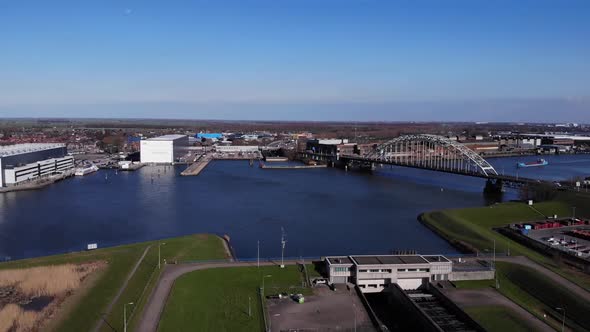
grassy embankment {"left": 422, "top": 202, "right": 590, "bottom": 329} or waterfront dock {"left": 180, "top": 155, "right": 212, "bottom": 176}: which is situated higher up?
waterfront dock {"left": 180, "top": 155, "right": 212, "bottom": 176}

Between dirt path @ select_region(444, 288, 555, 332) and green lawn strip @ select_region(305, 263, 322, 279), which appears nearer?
dirt path @ select_region(444, 288, 555, 332)

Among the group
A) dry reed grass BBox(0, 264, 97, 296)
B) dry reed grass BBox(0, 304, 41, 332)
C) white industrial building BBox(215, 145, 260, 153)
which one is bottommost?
dry reed grass BBox(0, 304, 41, 332)

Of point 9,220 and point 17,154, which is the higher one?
point 17,154

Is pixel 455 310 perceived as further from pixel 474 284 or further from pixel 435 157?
pixel 435 157

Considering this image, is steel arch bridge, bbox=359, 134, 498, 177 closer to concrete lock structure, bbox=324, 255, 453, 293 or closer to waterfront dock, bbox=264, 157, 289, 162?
waterfront dock, bbox=264, 157, 289, 162

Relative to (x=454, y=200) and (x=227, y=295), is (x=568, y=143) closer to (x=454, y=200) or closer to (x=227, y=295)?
(x=454, y=200)

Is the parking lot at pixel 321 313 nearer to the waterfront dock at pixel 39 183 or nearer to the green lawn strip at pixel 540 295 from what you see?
the green lawn strip at pixel 540 295

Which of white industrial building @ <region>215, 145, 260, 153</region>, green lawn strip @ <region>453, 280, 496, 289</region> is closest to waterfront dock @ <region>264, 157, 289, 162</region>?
white industrial building @ <region>215, 145, 260, 153</region>

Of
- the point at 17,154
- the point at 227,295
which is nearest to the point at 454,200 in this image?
the point at 227,295
